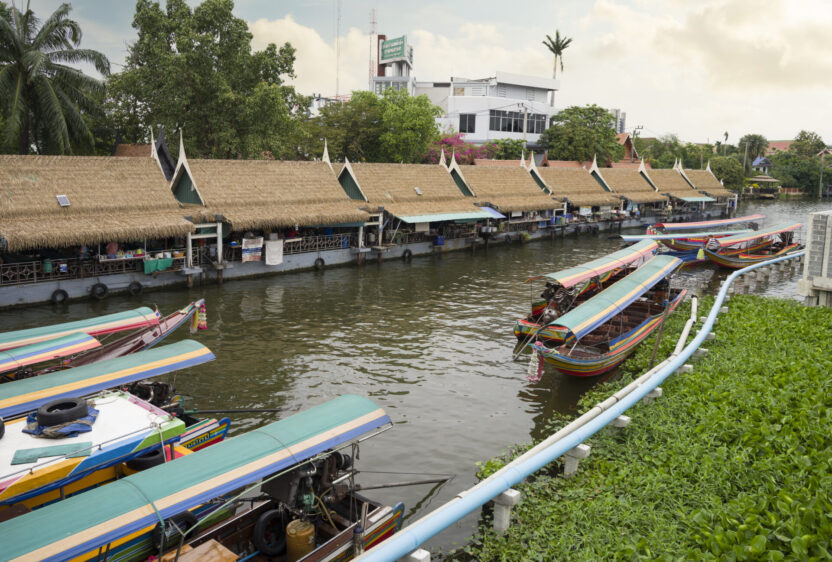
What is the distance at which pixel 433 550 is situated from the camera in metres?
8.32

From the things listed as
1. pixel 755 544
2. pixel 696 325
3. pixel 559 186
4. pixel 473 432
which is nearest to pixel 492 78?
pixel 559 186

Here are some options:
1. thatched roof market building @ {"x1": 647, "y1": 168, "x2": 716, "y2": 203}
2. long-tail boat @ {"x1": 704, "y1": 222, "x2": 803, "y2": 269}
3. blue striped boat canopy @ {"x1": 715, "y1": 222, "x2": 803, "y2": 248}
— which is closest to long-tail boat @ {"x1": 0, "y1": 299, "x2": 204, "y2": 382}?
long-tail boat @ {"x1": 704, "y1": 222, "x2": 803, "y2": 269}

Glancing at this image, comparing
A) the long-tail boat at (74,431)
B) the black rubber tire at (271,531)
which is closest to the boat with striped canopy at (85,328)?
the long-tail boat at (74,431)

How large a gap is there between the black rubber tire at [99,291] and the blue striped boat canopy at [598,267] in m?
15.5

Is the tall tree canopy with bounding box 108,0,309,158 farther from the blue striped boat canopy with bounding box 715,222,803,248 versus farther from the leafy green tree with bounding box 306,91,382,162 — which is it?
the blue striped boat canopy with bounding box 715,222,803,248

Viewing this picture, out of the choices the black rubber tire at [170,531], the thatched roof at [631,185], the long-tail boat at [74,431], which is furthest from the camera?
the thatched roof at [631,185]

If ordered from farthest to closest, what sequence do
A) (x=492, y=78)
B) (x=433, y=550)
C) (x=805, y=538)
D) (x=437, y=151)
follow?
(x=492, y=78), (x=437, y=151), (x=433, y=550), (x=805, y=538)

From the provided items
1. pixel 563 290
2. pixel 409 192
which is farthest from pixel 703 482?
pixel 409 192

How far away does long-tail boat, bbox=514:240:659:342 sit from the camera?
54.2ft

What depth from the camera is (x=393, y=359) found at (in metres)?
16.8

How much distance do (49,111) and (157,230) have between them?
34.2 ft

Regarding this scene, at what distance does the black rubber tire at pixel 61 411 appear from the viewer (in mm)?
7816

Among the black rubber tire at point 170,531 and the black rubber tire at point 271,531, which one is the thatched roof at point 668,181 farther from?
the black rubber tire at point 170,531

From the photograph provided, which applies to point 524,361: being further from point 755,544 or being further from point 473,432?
point 755,544
